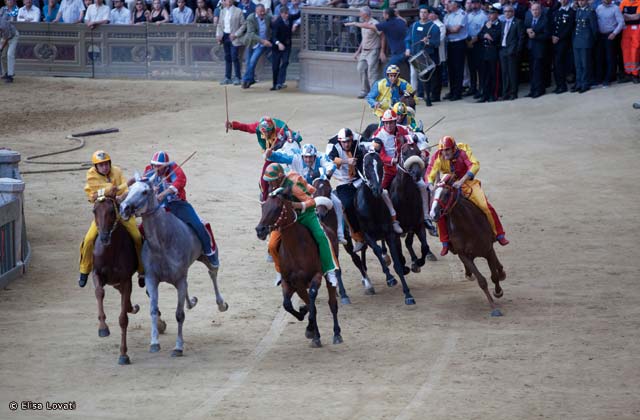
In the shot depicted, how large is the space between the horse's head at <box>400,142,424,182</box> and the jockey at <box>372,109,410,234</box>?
0.25 metres

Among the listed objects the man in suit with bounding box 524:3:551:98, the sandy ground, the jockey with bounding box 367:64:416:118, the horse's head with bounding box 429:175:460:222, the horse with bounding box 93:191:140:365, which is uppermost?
the man in suit with bounding box 524:3:551:98

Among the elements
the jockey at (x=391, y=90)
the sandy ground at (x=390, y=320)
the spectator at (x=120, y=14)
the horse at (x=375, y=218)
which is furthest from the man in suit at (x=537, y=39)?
the spectator at (x=120, y=14)

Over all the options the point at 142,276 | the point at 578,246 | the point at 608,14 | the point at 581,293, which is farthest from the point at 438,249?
the point at 608,14

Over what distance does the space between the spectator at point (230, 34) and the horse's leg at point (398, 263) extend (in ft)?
57.5

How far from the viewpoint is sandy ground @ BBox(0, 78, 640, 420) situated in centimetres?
1170

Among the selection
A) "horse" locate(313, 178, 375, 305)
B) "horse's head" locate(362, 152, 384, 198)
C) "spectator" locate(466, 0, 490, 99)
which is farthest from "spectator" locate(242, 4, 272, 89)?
"horse's head" locate(362, 152, 384, 198)

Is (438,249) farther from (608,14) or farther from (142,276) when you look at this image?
(608,14)

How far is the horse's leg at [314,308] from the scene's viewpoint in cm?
1335

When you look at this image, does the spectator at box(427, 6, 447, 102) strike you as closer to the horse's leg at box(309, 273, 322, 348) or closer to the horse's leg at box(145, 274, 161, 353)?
the horse's leg at box(309, 273, 322, 348)

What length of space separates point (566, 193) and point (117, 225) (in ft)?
35.5

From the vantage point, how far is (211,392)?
39.2ft

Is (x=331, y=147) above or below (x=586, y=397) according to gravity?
above

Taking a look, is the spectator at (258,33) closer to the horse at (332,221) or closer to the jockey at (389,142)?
the jockey at (389,142)

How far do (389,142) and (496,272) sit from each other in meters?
2.82
